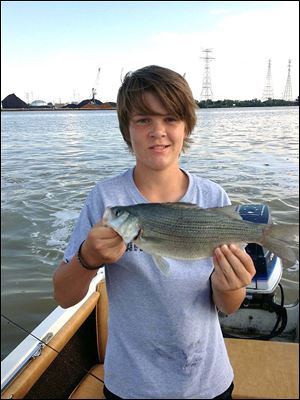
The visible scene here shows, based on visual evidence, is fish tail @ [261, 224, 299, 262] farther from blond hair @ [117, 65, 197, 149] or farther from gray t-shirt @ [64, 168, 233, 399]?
blond hair @ [117, 65, 197, 149]

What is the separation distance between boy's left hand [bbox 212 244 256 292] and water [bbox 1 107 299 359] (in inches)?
15.4

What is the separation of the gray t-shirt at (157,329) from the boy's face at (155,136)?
0.30m

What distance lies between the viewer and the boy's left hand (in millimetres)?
1969

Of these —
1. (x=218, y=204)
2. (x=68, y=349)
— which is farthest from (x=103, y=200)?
(x=68, y=349)

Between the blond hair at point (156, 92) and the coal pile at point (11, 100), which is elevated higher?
the coal pile at point (11, 100)

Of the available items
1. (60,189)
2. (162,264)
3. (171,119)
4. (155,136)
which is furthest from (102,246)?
(60,189)

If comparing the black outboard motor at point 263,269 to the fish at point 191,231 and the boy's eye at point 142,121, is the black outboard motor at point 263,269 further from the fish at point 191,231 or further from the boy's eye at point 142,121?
the boy's eye at point 142,121

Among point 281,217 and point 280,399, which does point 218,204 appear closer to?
point 280,399

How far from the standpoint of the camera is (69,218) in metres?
11.3

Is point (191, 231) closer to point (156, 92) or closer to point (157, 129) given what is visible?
point (157, 129)

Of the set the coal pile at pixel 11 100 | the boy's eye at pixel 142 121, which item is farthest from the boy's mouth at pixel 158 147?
the coal pile at pixel 11 100

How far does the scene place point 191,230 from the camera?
226cm

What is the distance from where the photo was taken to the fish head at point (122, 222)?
1884 mm

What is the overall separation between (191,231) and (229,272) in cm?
37
